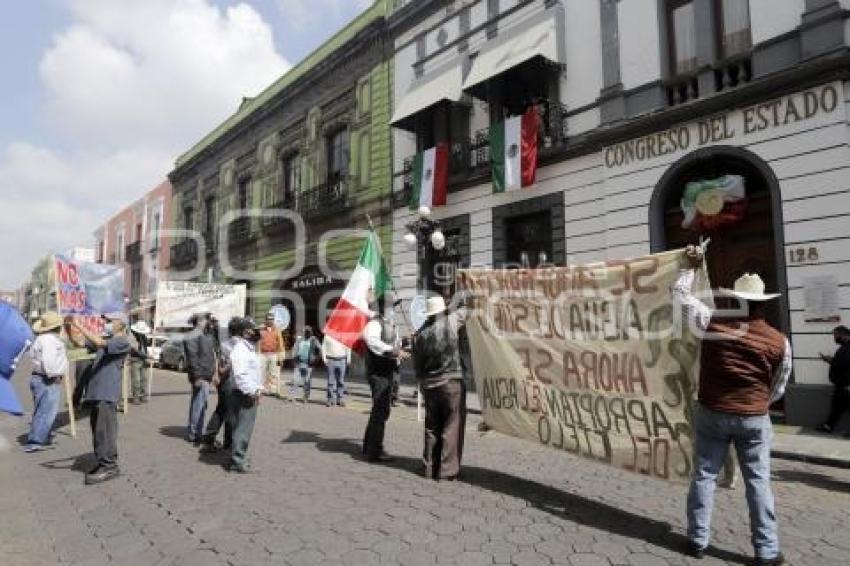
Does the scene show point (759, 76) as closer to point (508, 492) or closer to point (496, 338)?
point (496, 338)

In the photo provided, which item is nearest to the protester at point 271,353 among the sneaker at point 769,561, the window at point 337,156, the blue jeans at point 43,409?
the blue jeans at point 43,409

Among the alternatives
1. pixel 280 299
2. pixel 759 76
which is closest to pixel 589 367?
pixel 759 76

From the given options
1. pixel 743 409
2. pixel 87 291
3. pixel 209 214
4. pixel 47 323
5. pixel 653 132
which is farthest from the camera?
pixel 209 214

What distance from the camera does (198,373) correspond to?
876 cm

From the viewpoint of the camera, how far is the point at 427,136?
683 inches

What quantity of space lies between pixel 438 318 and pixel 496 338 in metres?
0.60

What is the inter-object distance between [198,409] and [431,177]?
9.77 m

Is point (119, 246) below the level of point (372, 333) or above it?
above

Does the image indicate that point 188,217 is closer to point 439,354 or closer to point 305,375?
point 305,375

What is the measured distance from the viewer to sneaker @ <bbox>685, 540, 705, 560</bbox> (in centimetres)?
411

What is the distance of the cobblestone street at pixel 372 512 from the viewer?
14.0 feet

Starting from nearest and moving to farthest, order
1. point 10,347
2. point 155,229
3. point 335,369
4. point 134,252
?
point 10,347, point 335,369, point 155,229, point 134,252

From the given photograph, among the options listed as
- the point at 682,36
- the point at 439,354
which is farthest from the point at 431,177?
the point at 439,354

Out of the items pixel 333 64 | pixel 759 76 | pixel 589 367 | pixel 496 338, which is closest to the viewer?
pixel 589 367
